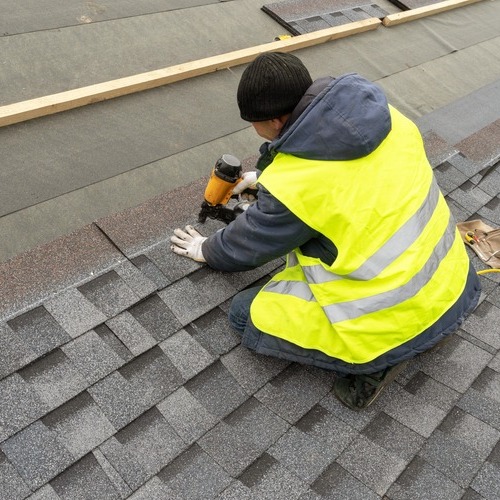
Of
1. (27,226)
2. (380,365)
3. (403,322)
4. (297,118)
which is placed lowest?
(27,226)

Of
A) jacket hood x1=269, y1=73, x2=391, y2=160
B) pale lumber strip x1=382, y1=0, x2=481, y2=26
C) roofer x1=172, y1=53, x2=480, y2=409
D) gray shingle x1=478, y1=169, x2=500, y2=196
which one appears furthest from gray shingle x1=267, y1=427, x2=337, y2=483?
pale lumber strip x1=382, y1=0, x2=481, y2=26

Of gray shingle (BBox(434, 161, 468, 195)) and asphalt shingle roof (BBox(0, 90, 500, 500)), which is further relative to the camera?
gray shingle (BBox(434, 161, 468, 195))

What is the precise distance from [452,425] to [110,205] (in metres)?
2.07

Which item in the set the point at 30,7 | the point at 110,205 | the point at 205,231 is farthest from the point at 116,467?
the point at 30,7

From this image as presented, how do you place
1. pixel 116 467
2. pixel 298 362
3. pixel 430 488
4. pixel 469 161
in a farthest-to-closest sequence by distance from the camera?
1. pixel 469 161
2. pixel 298 362
3. pixel 430 488
4. pixel 116 467

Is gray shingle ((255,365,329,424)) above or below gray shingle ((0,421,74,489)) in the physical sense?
below

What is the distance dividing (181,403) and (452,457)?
3.77 feet

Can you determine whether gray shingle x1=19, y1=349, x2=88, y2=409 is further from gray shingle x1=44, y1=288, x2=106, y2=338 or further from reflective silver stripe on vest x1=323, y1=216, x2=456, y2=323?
reflective silver stripe on vest x1=323, y1=216, x2=456, y2=323

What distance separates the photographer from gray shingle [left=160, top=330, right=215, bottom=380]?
239 centimetres

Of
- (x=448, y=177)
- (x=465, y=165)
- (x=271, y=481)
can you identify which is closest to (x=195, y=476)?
(x=271, y=481)

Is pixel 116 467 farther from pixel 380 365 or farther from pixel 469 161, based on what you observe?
pixel 469 161

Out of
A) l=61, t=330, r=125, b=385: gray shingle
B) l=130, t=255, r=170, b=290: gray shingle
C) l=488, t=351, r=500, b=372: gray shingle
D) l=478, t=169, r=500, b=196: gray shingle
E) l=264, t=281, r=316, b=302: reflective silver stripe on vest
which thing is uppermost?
l=264, t=281, r=316, b=302: reflective silver stripe on vest

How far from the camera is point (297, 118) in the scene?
2379 millimetres

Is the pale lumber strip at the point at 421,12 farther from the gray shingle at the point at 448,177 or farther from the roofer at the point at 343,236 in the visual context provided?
the roofer at the point at 343,236
